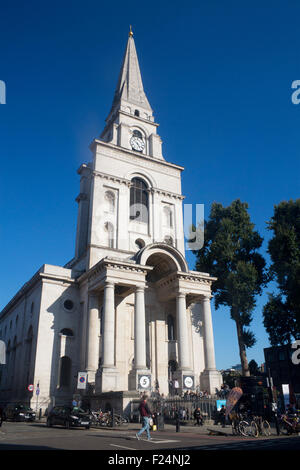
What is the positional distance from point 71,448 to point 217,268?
30.0 meters

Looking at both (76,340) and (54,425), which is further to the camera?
(76,340)

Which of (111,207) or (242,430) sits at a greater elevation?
(111,207)

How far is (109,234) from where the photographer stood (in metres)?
37.2

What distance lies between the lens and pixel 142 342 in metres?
29.0

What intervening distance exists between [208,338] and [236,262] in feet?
32.7

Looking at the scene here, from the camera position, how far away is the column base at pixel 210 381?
30734 millimetres

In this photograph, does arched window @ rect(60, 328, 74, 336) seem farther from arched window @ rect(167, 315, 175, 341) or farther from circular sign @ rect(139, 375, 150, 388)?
arched window @ rect(167, 315, 175, 341)

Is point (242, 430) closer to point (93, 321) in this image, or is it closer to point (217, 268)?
point (93, 321)

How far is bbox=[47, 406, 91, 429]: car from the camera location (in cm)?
1975

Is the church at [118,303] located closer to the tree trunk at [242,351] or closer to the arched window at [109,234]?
the arched window at [109,234]

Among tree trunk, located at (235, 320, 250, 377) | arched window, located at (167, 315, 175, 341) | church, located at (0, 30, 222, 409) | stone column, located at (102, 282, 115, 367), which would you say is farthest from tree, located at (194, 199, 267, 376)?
stone column, located at (102, 282, 115, 367)

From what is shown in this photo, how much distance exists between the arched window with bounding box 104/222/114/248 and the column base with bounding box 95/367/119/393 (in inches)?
505

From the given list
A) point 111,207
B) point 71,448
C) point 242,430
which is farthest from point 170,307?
point 71,448
